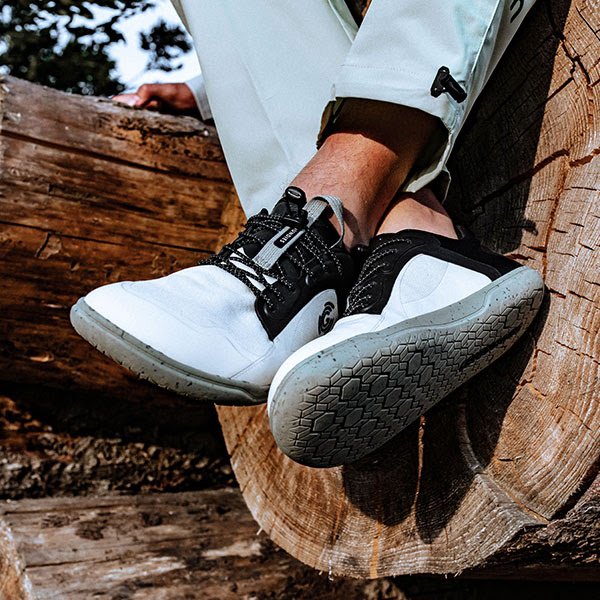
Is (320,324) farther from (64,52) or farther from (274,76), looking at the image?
(64,52)

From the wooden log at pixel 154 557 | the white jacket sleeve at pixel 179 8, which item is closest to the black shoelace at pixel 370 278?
the wooden log at pixel 154 557

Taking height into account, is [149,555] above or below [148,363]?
below

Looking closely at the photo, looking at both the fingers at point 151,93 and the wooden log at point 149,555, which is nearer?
the wooden log at point 149,555

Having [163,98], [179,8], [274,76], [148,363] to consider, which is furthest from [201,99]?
[148,363]

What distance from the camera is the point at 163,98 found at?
6.84ft

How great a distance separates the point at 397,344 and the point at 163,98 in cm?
123

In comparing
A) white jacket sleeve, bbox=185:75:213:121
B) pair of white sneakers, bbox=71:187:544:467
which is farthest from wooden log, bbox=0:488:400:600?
white jacket sleeve, bbox=185:75:213:121

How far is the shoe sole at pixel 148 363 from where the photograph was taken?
110cm

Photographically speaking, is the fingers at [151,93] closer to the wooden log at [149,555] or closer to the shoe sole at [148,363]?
the wooden log at [149,555]

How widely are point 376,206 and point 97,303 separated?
0.45m

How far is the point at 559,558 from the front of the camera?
1.20 metres

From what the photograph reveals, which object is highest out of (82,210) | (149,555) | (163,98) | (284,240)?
(284,240)

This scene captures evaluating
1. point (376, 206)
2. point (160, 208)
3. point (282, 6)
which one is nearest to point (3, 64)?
point (160, 208)

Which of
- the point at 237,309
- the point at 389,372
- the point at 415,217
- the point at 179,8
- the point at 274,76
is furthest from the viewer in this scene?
the point at 179,8
